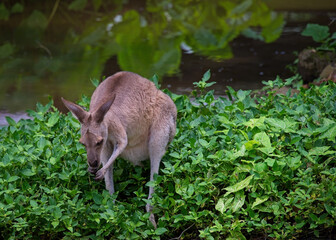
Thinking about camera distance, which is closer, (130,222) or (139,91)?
(130,222)

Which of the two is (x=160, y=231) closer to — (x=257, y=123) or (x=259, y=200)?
(x=259, y=200)

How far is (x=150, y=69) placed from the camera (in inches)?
309

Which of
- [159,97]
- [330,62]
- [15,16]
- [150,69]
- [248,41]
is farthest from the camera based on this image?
[15,16]

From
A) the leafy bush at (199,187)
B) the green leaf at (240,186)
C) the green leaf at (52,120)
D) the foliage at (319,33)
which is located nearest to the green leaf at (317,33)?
the foliage at (319,33)

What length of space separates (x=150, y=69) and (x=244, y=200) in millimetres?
4029

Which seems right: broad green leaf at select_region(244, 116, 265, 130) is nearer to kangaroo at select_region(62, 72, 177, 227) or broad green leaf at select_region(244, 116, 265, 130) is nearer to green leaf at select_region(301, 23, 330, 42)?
kangaroo at select_region(62, 72, 177, 227)

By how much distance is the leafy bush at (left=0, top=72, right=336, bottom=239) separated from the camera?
3.99 metres

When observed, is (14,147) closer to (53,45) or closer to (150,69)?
(150,69)

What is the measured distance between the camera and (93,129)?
12.7 feet

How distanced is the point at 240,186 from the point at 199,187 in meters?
0.29

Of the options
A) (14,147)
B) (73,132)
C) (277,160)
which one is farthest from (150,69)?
(277,160)

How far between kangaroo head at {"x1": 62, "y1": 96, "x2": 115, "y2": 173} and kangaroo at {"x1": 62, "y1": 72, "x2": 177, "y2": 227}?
0.04 metres

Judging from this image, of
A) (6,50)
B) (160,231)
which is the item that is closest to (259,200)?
(160,231)

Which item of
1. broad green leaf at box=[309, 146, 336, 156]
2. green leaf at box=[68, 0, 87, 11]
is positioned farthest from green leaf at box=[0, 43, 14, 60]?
broad green leaf at box=[309, 146, 336, 156]
